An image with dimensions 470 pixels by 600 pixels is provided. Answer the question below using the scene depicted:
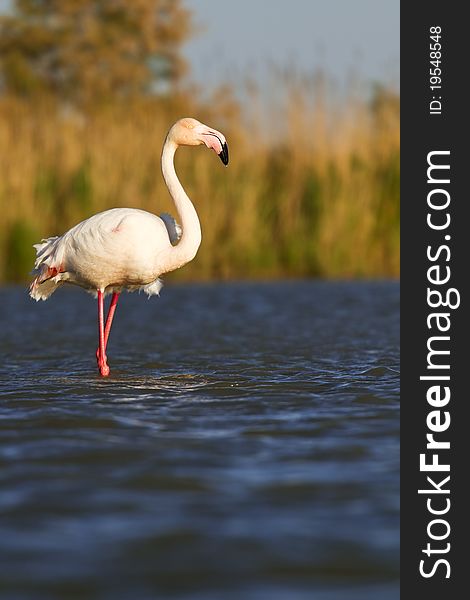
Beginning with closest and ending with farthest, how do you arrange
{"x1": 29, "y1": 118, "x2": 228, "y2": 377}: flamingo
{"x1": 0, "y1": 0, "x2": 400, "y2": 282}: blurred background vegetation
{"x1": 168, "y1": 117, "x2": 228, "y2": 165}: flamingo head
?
{"x1": 29, "y1": 118, "x2": 228, "y2": 377}: flamingo → {"x1": 168, "y1": 117, "x2": 228, "y2": 165}: flamingo head → {"x1": 0, "y1": 0, "x2": 400, "y2": 282}: blurred background vegetation

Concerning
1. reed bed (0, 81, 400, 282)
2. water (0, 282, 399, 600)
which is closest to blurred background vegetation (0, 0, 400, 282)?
reed bed (0, 81, 400, 282)

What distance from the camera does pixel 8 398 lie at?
7.05 m

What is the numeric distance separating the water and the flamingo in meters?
0.66

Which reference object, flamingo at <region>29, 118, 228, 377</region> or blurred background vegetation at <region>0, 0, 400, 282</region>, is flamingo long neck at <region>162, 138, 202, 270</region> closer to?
flamingo at <region>29, 118, 228, 377</region>

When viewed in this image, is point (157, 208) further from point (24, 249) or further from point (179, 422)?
point (179, 422)

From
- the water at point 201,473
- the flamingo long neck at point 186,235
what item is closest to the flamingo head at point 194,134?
the flamingo long neck at point 186,235

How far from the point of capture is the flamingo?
26.8 feet

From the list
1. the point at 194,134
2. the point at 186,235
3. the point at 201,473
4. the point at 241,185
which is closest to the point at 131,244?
the point at 186,235

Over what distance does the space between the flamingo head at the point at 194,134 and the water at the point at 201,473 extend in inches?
60.8

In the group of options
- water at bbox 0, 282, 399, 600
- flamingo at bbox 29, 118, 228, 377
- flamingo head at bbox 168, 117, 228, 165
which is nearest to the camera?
water at bbox 0, 282, 399, 600

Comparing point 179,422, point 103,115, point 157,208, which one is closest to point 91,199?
point 157,208

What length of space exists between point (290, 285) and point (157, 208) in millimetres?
1915

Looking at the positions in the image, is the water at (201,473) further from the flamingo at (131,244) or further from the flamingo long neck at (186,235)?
the flamingo long neck at (186,235)

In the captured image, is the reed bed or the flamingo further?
the reed bed
